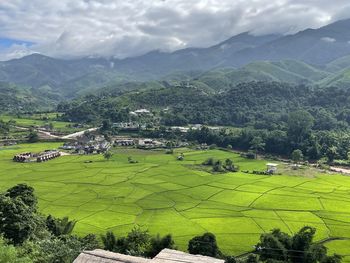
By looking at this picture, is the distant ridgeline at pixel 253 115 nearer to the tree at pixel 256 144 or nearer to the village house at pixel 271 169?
the tree at pixel 256 144

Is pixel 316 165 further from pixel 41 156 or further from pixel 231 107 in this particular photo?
pixel 231 107

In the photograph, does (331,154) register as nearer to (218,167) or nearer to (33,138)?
(218,167)

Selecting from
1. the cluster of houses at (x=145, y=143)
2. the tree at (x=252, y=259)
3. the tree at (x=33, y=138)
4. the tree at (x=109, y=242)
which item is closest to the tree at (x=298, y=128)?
the cluster of houses at (x=145, y=143)

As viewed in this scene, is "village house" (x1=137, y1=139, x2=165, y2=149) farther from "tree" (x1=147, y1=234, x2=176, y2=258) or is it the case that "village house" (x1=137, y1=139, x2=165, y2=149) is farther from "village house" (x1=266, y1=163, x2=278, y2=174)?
"tree" (x1=147, y1=234, x2=176, y2=258)

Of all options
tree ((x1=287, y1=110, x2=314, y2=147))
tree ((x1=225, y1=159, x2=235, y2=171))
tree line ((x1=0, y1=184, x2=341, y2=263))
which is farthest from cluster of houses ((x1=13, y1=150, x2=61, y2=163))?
tree ((x1=287, y1=110, x2=314, y2=147))

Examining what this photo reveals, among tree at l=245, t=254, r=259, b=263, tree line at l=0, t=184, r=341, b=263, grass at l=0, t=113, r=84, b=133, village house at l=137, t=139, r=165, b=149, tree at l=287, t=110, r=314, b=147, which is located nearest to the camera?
tree at l=245, t=254, r=259, b=263

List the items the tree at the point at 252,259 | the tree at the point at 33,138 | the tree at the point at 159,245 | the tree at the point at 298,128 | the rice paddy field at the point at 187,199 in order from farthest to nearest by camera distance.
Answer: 1. the tree at the point at 33,138
2. the tree at the point at 298,128
3. the rice paddy field at the point at 187,199
4. the tree at the point at 159,245
5. the tree at the point at 252,259

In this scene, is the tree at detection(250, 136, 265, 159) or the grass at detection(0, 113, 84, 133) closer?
the tree at detection(250, 136, 265, 159)

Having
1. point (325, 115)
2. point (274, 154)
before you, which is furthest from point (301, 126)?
point (325, 115)

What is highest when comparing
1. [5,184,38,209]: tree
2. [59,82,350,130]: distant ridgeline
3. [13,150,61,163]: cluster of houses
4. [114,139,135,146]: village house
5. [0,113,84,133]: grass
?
[59,82,350,130]: distant ridgeline
